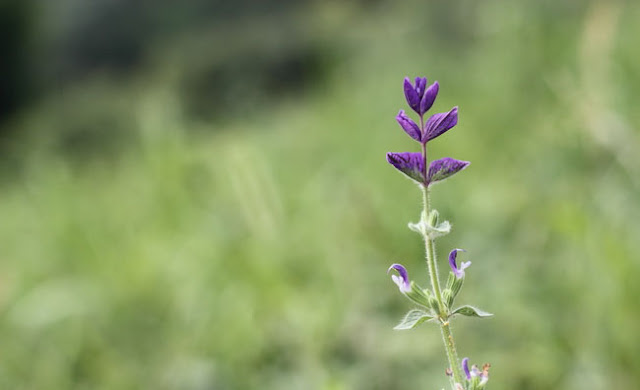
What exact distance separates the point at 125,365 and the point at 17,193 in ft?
15.6

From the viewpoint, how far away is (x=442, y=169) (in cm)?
68

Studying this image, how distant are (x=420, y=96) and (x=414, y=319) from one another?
0.23m

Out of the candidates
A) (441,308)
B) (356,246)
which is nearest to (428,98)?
(441,308)

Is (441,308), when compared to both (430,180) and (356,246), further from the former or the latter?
(356,246)

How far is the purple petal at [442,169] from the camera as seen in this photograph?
2.19ft

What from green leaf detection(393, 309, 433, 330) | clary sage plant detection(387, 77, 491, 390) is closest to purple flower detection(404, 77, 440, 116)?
clary sage plant detection(387, 77, 491, 390)

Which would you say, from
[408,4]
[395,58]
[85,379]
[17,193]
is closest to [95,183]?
[17,193]

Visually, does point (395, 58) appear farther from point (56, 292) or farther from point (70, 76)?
point (70, 76)

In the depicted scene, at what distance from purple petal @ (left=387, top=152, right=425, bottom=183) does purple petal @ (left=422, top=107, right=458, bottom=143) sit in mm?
22

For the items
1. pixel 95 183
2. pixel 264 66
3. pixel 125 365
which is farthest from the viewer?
pixel 264 66

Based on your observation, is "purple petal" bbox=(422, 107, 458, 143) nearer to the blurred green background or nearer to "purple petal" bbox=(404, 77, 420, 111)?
"purple petal" bbox=(404, 77, 420, 111)

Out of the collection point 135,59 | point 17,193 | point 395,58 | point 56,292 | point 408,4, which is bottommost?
point 56,292

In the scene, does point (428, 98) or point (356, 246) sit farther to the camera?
point (356, 246)

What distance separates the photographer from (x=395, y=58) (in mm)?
6738
